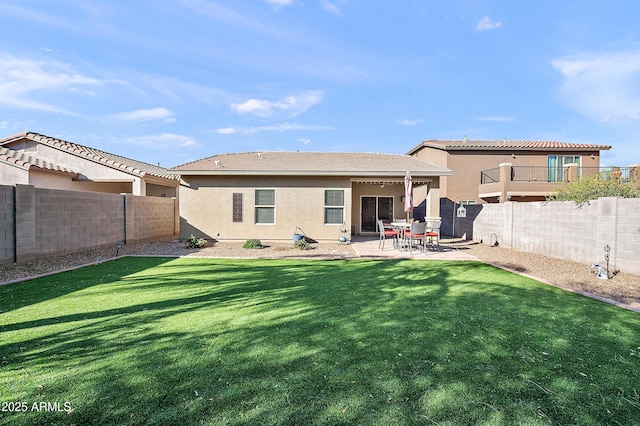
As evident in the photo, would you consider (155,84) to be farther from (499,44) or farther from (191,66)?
(499,44)

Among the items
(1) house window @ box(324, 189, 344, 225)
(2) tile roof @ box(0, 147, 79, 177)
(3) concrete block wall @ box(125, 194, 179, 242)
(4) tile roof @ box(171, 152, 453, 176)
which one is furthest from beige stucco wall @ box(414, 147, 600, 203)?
(2) tile roof @ box(0, 147, 79, 177)

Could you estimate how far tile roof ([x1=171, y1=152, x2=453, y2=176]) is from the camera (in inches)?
545

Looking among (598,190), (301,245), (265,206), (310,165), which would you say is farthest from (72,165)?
(598,190)

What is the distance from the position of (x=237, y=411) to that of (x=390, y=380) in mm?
1376

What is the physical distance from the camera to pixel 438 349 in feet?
11.7

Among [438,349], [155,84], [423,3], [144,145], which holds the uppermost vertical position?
[423,3]

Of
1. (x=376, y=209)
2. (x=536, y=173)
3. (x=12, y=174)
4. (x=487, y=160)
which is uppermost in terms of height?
(x=487, y=160)

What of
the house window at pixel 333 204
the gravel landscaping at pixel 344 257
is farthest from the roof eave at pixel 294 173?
the gravel landscaping at pixel 344 257

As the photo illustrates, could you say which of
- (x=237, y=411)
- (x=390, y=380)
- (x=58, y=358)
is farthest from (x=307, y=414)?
(x=58, y=358)

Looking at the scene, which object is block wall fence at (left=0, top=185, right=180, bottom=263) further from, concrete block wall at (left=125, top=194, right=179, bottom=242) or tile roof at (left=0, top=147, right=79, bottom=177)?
tile roof at (left=0, top=147, right=79, bottom=177)

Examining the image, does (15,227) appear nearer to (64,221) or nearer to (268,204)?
(64,221)

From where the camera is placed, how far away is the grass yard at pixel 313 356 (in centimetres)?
244

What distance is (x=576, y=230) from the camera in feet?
29.4

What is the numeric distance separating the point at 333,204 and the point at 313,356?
11.2 metres
